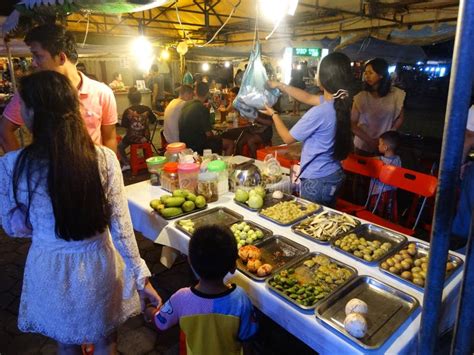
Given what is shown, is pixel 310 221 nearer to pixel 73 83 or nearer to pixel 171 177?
pixel 171 177

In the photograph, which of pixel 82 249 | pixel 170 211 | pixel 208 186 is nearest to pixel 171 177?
pixel 208 186

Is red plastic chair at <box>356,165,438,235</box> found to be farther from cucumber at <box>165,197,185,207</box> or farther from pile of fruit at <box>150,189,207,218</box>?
cucumber at <box>165,197,185,207</box>

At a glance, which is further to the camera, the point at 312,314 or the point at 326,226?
the point at 326,226

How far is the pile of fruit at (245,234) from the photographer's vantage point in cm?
218

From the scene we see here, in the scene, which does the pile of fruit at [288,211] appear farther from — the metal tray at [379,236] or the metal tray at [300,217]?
the metal tray at [379,236]

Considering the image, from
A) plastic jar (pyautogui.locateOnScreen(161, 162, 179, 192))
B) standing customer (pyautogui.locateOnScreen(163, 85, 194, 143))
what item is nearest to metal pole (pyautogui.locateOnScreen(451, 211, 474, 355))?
plastic jar (pyautogui.locateOnScreen(161, 162, 179, 192))

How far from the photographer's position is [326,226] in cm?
230

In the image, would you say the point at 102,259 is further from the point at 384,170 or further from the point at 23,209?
the point at 384,170

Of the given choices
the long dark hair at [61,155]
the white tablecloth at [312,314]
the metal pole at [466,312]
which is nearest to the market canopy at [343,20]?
the white tablecloth at [312,314]

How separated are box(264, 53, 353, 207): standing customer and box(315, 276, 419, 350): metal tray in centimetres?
119

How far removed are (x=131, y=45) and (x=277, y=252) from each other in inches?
344

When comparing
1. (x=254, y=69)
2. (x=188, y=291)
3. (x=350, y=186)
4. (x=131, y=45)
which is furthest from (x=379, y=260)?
(x=131, y=45)

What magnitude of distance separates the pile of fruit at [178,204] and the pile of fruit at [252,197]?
12.1 inches

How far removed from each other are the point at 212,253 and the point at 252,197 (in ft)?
4.26
